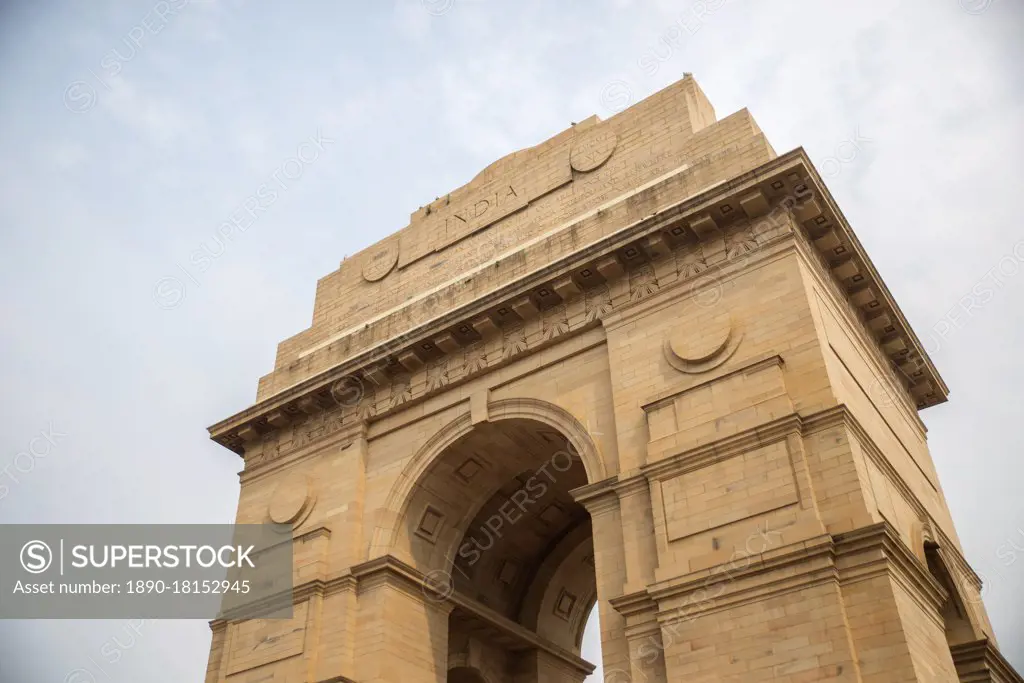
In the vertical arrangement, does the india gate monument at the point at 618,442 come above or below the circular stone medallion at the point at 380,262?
below

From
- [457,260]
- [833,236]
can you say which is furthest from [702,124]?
[457,260]

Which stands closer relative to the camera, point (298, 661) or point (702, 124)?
point (298, 661)

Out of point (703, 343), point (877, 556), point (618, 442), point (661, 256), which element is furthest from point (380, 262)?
point (877, 556)

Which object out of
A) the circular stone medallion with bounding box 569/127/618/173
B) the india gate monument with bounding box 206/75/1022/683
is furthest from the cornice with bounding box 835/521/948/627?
the circular stone medallion with bounding box 569/127/618/173

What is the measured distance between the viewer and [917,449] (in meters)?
21.5

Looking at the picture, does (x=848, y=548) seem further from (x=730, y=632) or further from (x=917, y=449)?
(x=917, y=449)

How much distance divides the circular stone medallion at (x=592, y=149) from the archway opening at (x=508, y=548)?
6.97 metres

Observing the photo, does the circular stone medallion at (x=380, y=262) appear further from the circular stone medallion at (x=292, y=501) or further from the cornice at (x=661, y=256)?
the circular stone medallion at (x=292, y=501)

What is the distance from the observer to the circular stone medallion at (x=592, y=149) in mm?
22781

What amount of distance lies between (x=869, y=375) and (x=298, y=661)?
13.4m

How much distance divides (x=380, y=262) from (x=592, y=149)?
22.8ft

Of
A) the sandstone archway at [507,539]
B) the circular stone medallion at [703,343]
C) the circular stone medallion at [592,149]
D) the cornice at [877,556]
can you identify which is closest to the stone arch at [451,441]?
the sandstone archway at [507,539]

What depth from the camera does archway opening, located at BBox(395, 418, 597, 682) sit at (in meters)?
20.9

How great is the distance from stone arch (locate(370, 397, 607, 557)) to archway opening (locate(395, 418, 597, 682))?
143 millimetres
